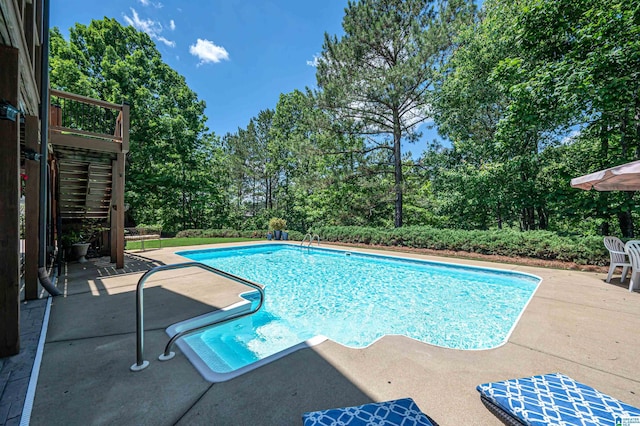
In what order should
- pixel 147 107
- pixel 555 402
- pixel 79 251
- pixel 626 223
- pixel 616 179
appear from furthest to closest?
pixel 147 107, pixel 626 223, pixel 79 251, pixel 616 179, pixel 555 402

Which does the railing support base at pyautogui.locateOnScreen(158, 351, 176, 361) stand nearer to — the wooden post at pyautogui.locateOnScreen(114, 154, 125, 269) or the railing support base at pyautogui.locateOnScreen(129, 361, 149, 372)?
the railing support base at pyautogui.locateOnScreen(129, 361, 149, 372)

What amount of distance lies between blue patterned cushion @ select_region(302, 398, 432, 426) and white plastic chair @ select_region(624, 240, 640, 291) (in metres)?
5.69

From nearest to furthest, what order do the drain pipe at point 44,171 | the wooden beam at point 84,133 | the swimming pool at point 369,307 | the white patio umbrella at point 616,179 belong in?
1. the swimming pool at point 369,307
2. the drain pipe at point 44,171
3. the white patio umbrella at point 616,179
4. the wooden beam at point 84,133

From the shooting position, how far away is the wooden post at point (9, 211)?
220cm

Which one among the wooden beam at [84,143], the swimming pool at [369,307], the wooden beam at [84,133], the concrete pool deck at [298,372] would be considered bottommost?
the swimming pool at [369,307]

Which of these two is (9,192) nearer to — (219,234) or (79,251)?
(79,251)

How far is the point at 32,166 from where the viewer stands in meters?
3.58

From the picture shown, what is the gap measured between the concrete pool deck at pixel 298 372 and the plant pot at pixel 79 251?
4003 mm

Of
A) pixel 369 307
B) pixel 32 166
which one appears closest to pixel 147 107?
pixel 32 166

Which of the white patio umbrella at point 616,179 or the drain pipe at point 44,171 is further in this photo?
the white patio umbrella at point 616,179

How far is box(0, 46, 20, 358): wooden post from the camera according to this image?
7.22 feet

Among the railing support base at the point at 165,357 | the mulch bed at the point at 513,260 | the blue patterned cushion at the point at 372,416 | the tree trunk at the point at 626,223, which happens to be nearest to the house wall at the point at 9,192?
the railing support base at the point at 165,357

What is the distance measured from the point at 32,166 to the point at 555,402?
19.4ft

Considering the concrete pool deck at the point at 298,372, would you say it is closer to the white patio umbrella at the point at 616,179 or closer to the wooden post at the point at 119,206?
the white patio umbrella at the point at 616,179
